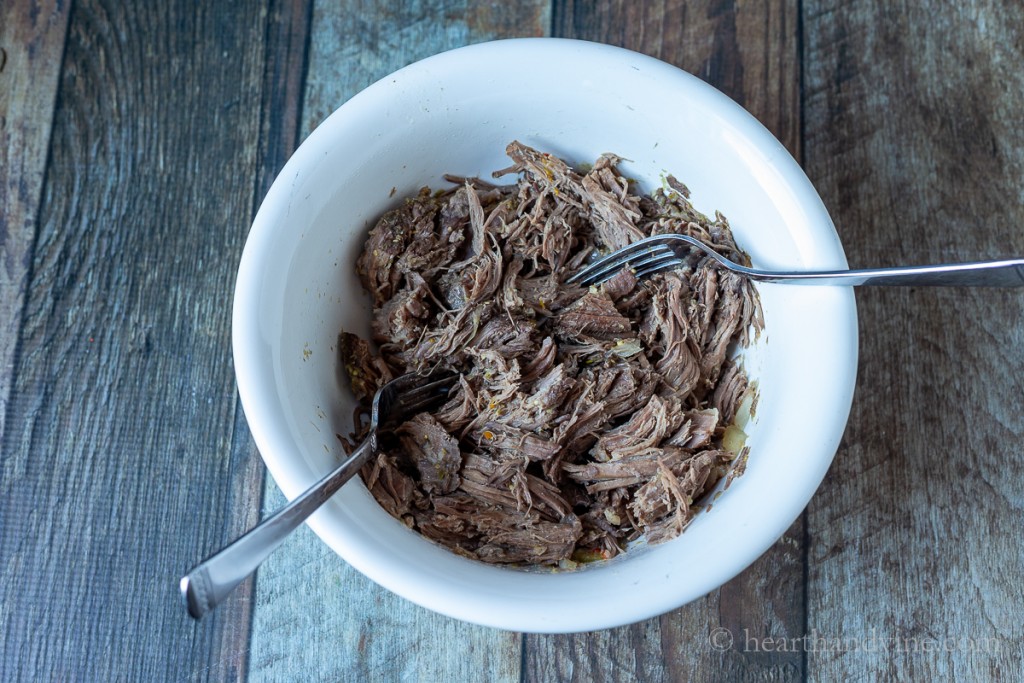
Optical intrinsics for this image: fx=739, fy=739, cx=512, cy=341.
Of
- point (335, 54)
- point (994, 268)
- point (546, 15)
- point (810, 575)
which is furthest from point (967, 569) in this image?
point (335, 54)

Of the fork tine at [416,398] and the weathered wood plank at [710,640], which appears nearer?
the fork tine at [416,398]

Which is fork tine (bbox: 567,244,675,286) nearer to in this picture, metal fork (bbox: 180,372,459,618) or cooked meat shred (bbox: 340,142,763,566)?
cooked meat shred (bbox: 340,142,763,566)

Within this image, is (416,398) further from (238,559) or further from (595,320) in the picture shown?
(238,559)

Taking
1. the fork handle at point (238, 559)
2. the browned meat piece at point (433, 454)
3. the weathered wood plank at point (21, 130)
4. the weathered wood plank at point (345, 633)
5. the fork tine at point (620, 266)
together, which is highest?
the weathered wood plank at point (21, 130)

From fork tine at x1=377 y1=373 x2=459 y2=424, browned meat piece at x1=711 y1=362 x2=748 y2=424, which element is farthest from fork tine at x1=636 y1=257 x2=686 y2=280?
fork tine at x1=377 y1=373 x2=459 y2=424

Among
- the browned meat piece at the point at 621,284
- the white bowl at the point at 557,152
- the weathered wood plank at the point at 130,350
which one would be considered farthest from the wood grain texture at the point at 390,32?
the browned meat piece at the point at 621,284

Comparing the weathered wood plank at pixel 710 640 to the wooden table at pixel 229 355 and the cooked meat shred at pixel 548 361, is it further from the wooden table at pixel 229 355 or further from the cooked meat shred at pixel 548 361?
the cooked meat shred at pixel 548 361
